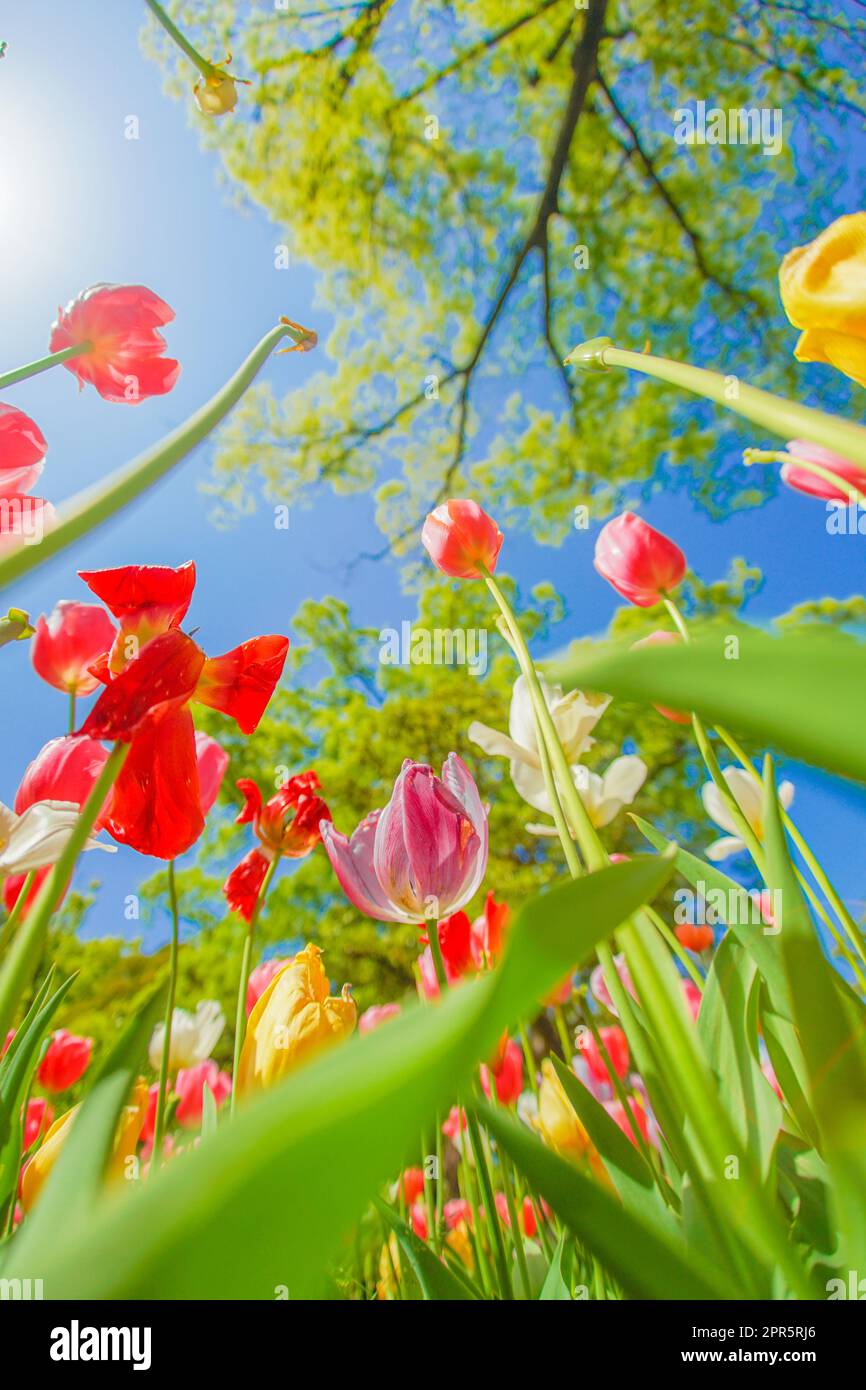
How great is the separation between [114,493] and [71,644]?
1.57 feet

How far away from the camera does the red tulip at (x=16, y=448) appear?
348mm

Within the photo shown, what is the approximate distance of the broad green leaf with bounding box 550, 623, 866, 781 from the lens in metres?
0.09

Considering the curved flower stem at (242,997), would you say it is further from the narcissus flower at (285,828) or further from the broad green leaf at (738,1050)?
the broad green leaf at (738,1050)

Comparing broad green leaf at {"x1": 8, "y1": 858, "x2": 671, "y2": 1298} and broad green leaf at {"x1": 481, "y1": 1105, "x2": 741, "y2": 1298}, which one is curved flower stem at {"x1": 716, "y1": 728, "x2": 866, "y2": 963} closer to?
broad green leaf at {"x1": 481, "y1": 1105, "x2": 741, "y2": 1298}

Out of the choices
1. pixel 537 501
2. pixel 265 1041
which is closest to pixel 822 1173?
pixel 265 1041

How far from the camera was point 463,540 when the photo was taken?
0.65 m

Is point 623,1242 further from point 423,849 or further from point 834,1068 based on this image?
point 423,849

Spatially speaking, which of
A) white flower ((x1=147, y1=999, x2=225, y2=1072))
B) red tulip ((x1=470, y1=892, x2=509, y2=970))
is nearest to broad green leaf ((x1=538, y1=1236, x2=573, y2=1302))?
red tulip ((x1=470, y1=892, x2=509, y2=970))

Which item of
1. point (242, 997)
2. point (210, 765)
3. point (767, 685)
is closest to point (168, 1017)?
point (242, 997)

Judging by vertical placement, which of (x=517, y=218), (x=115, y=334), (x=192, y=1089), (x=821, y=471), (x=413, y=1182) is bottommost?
(x=413, y=1182)

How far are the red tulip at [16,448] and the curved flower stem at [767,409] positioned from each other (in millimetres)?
253

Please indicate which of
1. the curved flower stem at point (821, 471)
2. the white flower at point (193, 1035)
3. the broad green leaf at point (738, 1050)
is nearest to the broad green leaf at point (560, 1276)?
the broad green leaf at point (738, 1050)

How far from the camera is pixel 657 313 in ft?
11.2

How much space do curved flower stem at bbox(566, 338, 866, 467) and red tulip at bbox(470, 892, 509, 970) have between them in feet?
1.56
